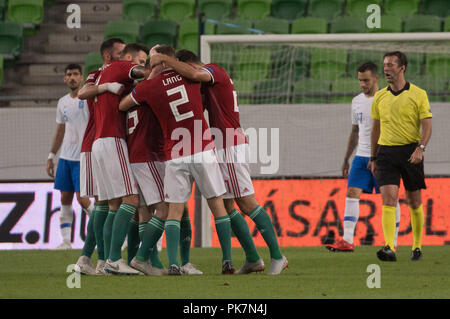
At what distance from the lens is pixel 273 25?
15.0 meters

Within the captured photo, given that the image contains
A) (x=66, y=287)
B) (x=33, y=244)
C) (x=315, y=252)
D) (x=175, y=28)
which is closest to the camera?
(x=66, y=287)

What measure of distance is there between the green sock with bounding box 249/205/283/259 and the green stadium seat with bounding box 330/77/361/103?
5.84m

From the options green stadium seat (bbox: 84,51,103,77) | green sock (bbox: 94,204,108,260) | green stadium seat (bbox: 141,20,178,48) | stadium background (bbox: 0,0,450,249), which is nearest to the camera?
green sock (bbox: 94,204,108,260)

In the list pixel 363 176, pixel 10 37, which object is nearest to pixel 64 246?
pixel 363 176

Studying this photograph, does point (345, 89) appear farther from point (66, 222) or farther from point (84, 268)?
point (84, 268)

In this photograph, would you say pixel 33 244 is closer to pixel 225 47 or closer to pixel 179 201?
pixel 225 47

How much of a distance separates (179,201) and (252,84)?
21.4 ft

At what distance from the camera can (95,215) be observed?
23.4ft

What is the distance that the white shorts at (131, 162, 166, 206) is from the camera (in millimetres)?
6825

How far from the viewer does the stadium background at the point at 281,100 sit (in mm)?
11352

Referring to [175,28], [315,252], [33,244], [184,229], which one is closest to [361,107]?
[315,252]

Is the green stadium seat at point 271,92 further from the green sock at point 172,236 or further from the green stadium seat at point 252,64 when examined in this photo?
the green sock at point 172,236

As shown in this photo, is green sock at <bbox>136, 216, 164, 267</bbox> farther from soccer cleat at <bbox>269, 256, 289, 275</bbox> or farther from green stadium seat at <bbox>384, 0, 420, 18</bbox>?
green stadium seat at <bbox>384, 0, 420, 18</bbox>

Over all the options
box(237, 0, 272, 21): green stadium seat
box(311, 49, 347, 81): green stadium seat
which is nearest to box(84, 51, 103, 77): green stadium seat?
box(237, 0, 272, 21): green stadium seat
